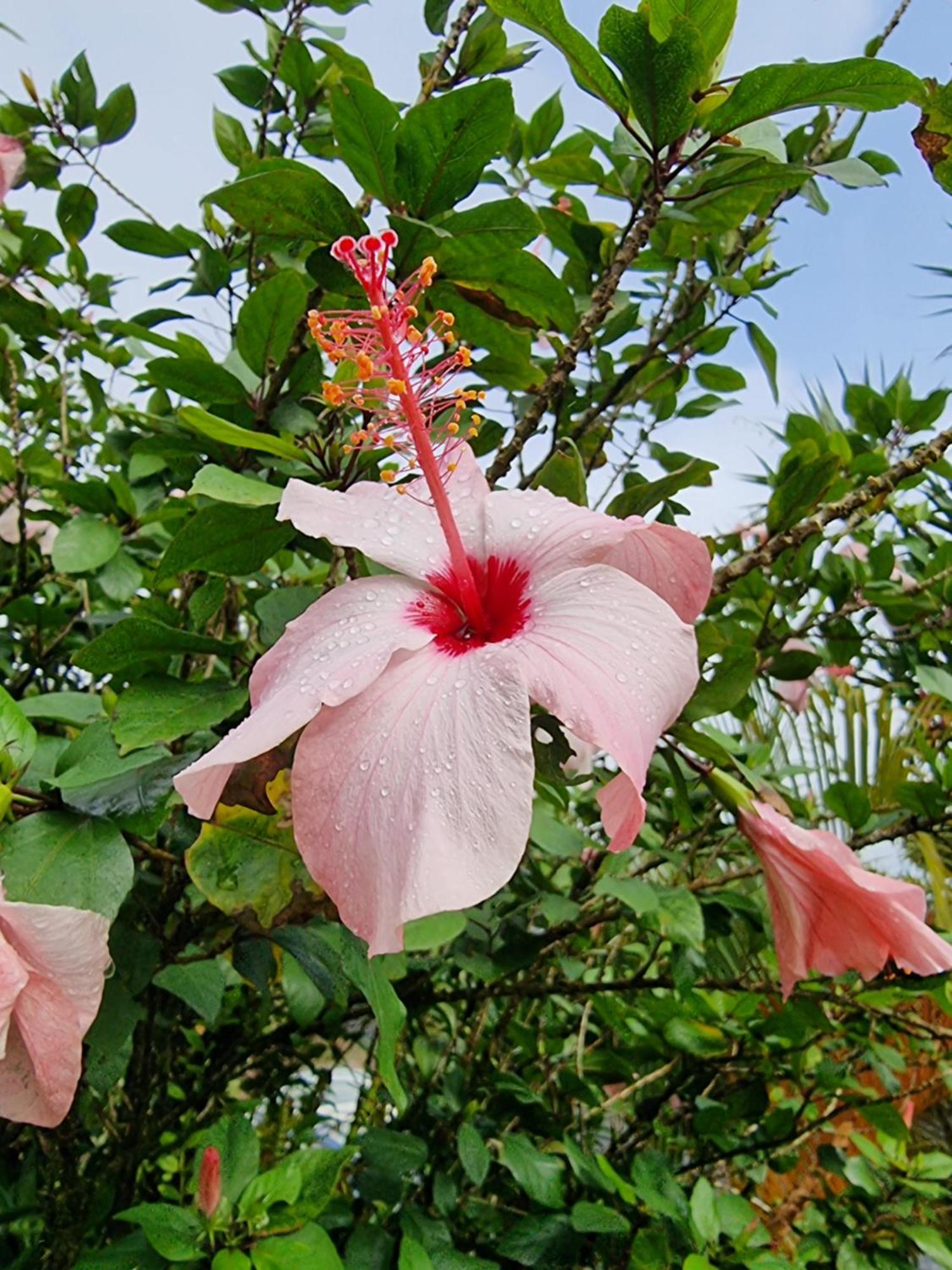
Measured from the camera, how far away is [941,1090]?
163 cm

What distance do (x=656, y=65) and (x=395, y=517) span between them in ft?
1.05

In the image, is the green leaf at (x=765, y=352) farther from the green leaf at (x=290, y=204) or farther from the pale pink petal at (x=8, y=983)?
the pale pink petal at (x=8, y=983)

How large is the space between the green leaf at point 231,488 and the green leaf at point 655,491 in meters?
0.23

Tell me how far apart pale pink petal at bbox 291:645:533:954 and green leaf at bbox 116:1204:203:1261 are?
16.5 inches

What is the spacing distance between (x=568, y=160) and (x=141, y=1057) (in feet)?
3.32

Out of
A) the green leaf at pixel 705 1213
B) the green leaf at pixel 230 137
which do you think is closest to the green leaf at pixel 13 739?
the green leaf at pixel 705 1213

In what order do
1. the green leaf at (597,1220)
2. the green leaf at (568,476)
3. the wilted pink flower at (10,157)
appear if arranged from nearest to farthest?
the green leaf at (568,476), the green leaf at (597,1220), the wilted pink flower at (10,157)

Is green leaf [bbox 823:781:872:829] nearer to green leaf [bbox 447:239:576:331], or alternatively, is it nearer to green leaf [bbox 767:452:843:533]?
green leaf [bbox 767:452:843:533]

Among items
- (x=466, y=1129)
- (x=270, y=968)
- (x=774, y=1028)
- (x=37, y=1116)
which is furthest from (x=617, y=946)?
(x=37, y=1116)

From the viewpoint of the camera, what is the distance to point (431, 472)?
21.9 inches

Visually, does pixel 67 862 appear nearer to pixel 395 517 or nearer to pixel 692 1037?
pixel 395 517

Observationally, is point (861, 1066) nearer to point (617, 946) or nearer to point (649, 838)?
point (617, 946)

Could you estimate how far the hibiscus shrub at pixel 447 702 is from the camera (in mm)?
490

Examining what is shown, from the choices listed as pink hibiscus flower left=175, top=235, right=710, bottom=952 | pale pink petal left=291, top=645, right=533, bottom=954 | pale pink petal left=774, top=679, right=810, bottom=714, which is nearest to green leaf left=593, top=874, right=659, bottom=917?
pink hibiscus flower left=175, top=235, right=710, bottom=952
